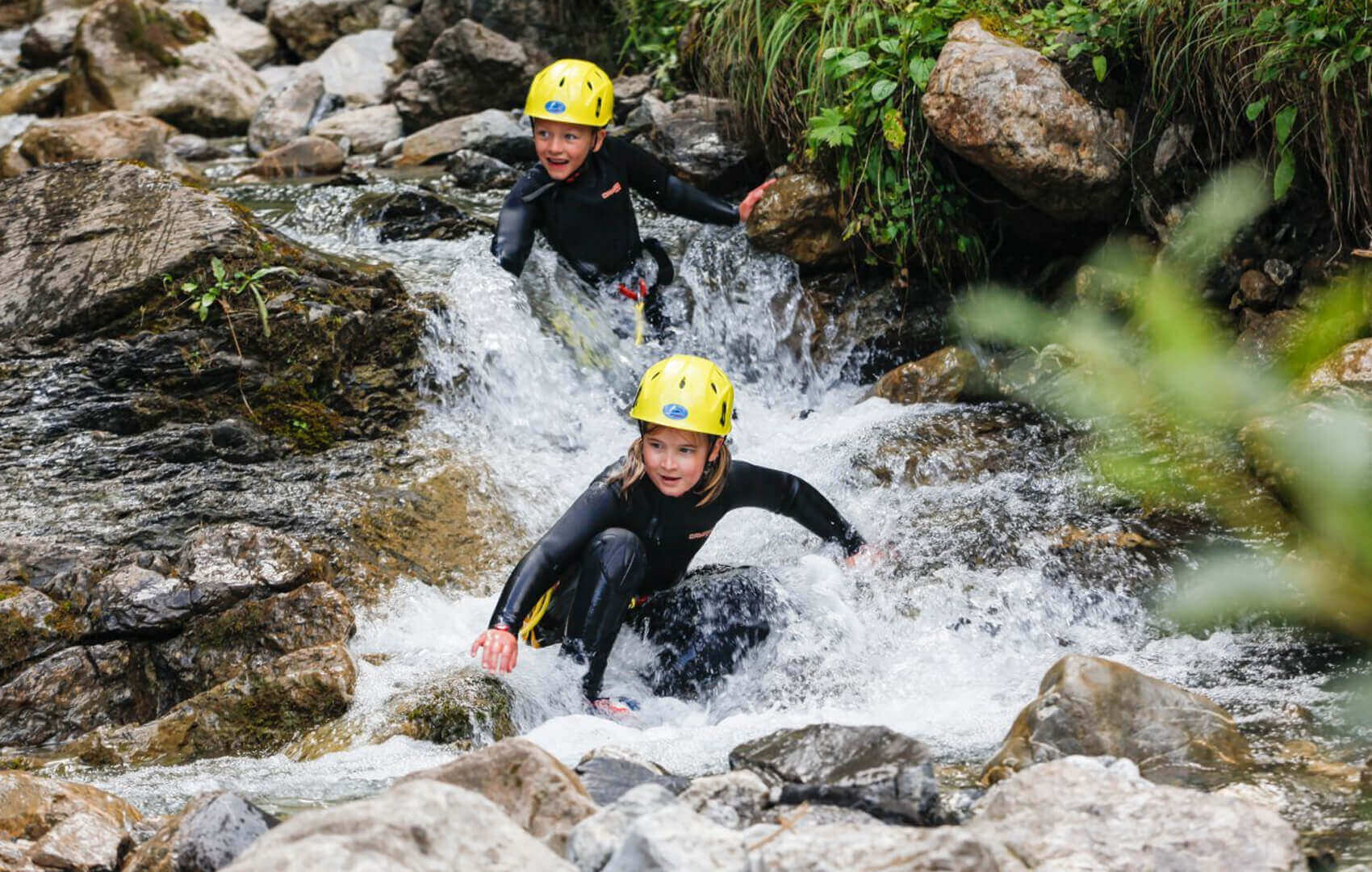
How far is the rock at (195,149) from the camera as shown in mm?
11000

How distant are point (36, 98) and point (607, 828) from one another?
11.9m

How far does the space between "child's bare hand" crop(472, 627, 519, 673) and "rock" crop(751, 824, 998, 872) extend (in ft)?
6.04

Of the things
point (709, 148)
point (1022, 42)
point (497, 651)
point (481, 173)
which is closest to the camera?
point (497, 651)

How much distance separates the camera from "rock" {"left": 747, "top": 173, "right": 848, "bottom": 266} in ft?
23.8

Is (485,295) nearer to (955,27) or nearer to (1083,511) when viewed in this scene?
(955,27)

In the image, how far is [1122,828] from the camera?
261 cm

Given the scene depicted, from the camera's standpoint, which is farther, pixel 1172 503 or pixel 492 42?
pixel 492 42

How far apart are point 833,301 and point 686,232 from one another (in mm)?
1212

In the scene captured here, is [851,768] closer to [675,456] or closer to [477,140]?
[675,456]

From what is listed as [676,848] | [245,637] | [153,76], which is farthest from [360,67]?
[676,848]

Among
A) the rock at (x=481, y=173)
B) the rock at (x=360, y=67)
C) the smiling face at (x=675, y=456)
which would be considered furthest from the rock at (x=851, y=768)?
the rock at (x=360, y=67)

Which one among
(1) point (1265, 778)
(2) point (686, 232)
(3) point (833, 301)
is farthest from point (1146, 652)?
(2) point (686, 232)

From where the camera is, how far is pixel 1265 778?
10.6 feet

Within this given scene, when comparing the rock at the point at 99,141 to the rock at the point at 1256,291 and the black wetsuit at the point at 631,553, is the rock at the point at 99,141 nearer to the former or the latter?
the black wetsuit at the point at 631,553
